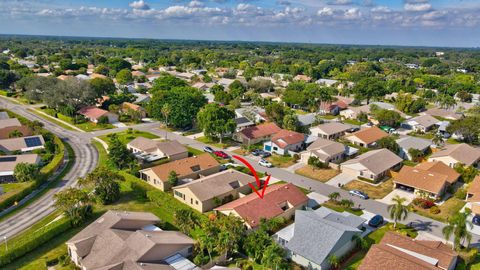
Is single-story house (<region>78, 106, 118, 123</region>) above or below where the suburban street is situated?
above

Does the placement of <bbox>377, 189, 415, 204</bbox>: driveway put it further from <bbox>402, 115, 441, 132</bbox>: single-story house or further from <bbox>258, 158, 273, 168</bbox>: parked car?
<bbox>402, 115, 441, 132</bbox>: single-story house

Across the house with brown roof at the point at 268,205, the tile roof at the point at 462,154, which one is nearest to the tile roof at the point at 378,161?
the tile roof at the point at 462,154

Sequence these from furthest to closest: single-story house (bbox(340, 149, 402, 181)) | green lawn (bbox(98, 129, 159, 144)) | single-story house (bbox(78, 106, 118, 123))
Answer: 1. single-story house (bbox(78, 106, 118, 123))
2. green lawn (bbox(98, 129, 159, 144))
3. single-story house (bbox(340, 149, 402, 181))

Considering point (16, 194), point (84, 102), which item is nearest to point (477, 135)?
point (16, 194)

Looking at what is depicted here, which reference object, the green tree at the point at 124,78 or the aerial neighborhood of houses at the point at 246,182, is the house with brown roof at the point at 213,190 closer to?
the aerial neighborhood of houses at the point at 246,182

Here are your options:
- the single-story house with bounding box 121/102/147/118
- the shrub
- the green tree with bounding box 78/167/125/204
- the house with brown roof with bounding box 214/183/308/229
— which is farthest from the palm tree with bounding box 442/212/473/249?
the single-story house with bounding box 121/102/147/118

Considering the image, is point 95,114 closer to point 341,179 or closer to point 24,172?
point 24,172

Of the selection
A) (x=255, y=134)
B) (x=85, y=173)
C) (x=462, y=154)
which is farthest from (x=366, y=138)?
(x=85, y=173)
